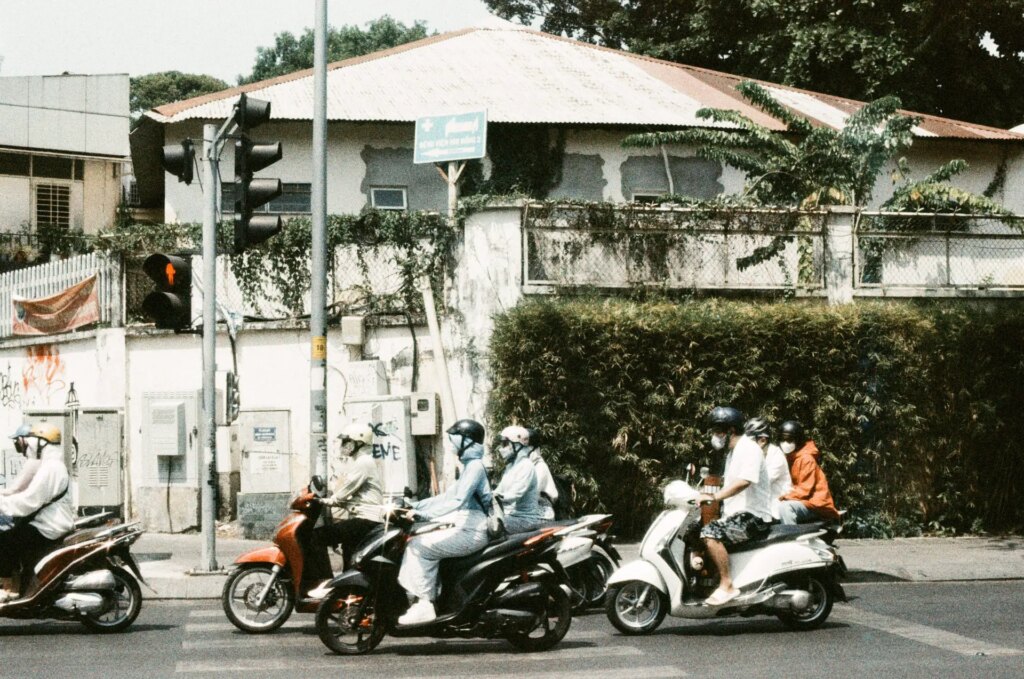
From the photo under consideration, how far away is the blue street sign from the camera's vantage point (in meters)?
16.5

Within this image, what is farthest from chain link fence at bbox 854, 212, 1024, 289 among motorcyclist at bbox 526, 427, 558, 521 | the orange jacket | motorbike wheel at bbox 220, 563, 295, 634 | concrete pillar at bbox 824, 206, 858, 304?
motorbike wheel at bbox 220, 563, 295, 634

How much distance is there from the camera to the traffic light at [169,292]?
37.5ft

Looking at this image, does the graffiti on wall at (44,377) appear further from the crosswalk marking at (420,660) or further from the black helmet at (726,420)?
the black helmet at (726,420)

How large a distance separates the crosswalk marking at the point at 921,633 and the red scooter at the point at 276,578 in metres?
4.18

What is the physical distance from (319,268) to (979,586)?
23.6 feet

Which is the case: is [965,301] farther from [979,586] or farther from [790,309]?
[979,586]

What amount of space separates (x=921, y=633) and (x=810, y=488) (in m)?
2.10

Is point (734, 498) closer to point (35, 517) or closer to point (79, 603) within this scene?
point (79, 603)

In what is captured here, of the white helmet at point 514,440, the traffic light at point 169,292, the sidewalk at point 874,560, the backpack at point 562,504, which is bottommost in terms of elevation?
the sidewalk at point 874,560

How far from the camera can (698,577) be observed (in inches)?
377

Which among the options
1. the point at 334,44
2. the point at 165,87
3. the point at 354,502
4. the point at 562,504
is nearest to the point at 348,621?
the point at 354,502

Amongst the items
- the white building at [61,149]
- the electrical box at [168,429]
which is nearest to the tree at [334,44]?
the white building at [61,149]

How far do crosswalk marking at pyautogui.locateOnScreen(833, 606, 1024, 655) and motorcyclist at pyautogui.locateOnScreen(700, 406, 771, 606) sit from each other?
4.00 feet

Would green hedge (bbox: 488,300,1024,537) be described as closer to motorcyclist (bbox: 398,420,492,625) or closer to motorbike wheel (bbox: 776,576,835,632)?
motorbike wheel (bbox: 776,576,835,632)
